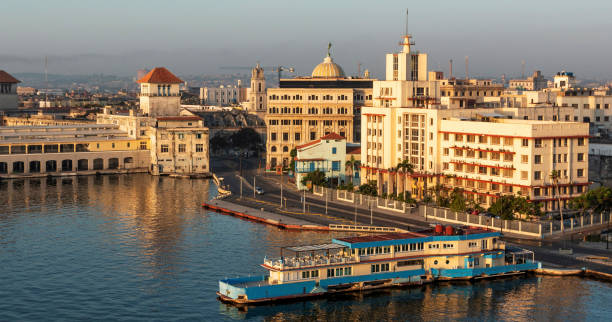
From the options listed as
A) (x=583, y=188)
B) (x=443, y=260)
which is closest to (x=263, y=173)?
(x=583, y=188)

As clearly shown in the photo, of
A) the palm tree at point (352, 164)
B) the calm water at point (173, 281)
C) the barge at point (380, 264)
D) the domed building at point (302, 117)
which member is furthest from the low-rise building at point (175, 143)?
the barge at point (380, 264)

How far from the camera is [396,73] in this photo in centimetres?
12450

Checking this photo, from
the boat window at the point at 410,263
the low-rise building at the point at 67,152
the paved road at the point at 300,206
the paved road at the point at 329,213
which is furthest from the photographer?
the low-rise building at the point at 67,152

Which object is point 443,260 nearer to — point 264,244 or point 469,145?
point 264,244

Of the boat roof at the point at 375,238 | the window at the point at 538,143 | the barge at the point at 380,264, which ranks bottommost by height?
the barge at the point at 380,264

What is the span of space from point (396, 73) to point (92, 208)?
46278 mm

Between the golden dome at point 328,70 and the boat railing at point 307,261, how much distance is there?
10395cm

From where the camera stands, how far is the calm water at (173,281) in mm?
68312

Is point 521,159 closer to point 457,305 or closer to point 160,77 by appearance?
point 457,305

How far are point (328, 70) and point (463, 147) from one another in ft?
241

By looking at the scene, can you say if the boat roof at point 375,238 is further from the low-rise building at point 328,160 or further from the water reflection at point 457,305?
the low-rise building at point 328,160

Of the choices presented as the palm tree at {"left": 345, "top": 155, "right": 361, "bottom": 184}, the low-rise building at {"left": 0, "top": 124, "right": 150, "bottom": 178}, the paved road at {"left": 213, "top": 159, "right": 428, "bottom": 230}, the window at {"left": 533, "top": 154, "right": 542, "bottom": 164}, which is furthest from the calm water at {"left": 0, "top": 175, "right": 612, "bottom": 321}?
the low-rise building at {"left": 0, "top": 124, "right": 150, "bottom": 178}

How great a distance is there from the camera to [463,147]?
107 metres

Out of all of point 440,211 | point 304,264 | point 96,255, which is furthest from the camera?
point 440,211
